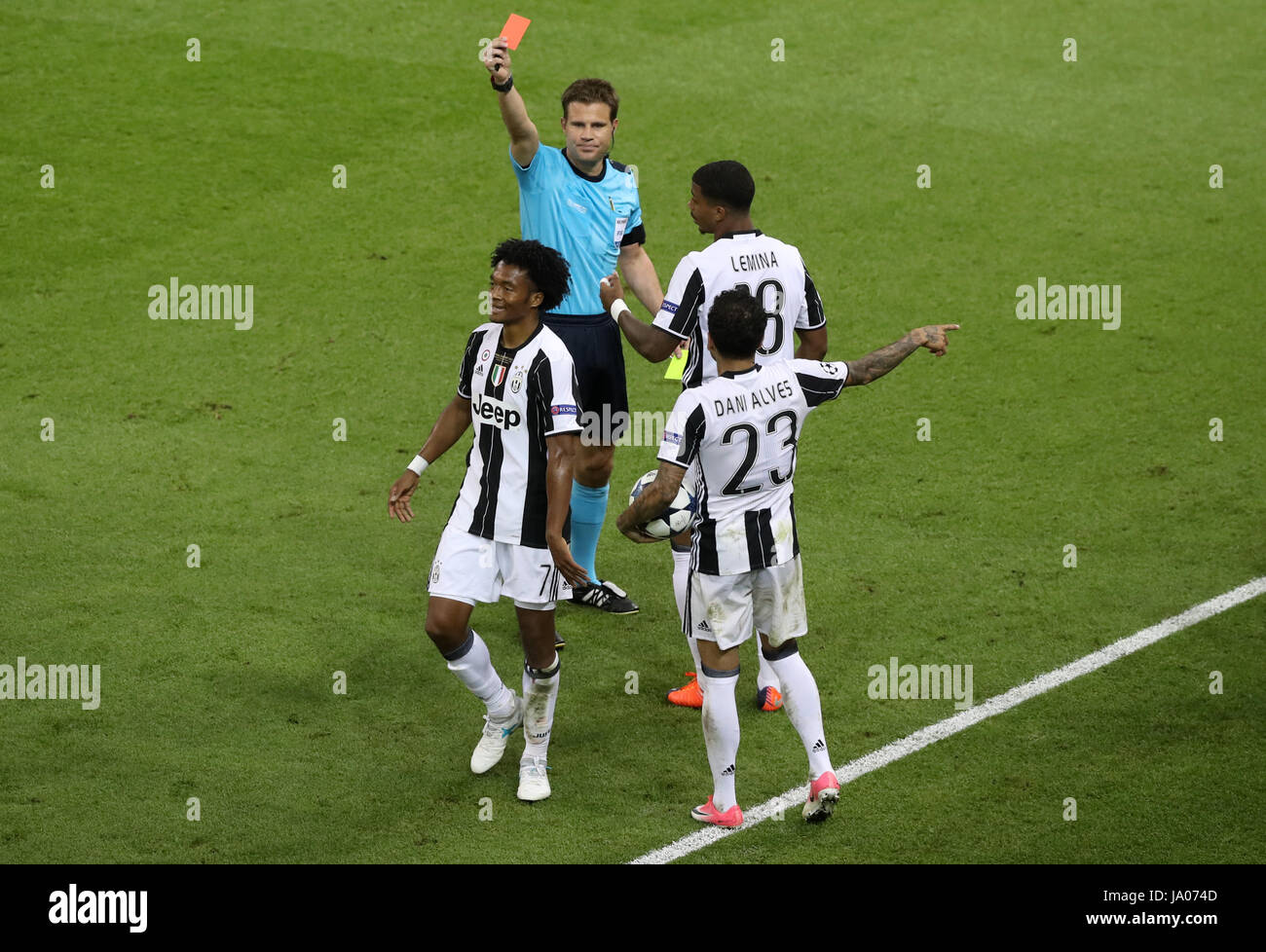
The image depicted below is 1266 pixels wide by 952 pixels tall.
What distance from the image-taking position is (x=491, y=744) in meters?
6.77

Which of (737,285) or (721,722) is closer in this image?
(721,722)

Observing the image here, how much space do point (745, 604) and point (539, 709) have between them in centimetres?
114

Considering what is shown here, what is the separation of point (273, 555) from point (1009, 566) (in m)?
4.28

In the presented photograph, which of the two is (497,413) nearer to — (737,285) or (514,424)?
(514,424)

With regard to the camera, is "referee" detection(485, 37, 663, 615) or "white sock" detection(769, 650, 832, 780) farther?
"referee" detection(485, 37, 663, 615)

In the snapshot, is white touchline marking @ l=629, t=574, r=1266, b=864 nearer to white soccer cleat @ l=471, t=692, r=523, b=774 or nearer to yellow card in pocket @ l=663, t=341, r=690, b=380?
white soccer cleat @ l=471, t=692, r=523, b=774

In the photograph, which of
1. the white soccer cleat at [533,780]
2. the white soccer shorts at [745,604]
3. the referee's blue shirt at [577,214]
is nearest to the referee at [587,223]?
the referee's blue shirt at [577,214]

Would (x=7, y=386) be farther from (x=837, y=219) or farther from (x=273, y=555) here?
(x=837, y=219)

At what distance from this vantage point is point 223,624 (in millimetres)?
7895

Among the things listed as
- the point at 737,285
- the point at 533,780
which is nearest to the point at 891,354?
the point at 737,285

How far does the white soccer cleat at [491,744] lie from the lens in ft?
22.1

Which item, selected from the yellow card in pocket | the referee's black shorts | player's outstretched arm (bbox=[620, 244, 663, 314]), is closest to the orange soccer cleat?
the referee's black shorts

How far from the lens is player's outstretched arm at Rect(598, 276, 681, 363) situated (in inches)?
258

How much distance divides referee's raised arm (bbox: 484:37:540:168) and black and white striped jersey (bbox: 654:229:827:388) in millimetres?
1128
